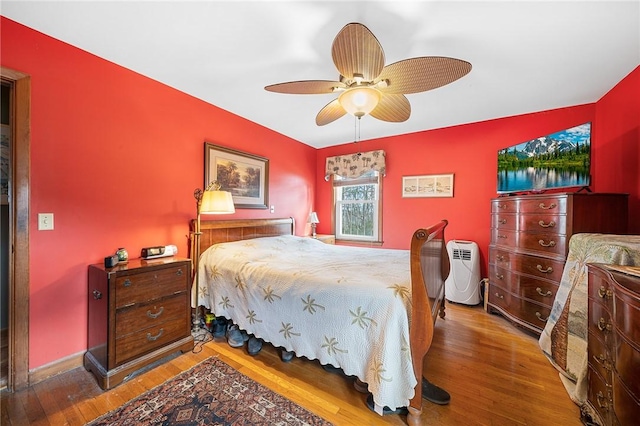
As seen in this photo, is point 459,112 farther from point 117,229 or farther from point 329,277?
point 117,229

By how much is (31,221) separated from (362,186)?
12.8ft

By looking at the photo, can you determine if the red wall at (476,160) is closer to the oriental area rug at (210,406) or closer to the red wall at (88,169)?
the red wall at (88,169)

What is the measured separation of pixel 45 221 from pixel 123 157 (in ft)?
2.36

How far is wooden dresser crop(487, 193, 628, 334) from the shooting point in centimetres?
206

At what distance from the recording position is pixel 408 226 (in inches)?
152

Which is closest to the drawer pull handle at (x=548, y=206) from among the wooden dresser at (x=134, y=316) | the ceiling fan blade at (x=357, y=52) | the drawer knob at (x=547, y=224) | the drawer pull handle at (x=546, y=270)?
the drawer knob at (x=547, y=224)

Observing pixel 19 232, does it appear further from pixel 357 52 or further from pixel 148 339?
pixel 357 52

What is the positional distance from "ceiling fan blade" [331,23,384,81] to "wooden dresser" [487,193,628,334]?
207 cm

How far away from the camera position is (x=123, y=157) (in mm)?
2119

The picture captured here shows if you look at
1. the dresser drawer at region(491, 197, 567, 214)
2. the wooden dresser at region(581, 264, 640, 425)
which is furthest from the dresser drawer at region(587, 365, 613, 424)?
the dresser drawer at region(491, 197, 567, 214)

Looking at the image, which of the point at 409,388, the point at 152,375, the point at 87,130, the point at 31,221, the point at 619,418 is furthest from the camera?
the point at 87,130

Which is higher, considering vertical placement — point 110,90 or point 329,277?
point 110,90

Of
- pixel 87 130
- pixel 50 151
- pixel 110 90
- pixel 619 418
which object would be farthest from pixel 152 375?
pixel 619 418

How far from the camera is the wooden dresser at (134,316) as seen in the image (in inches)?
65.6
